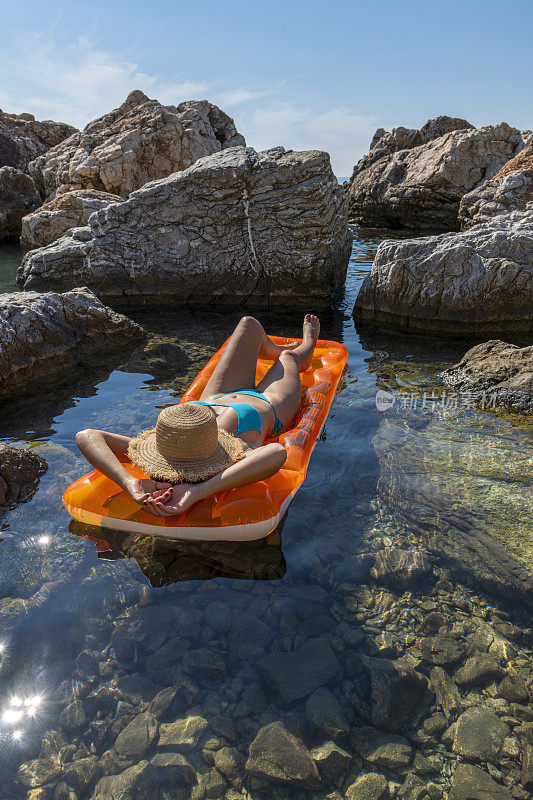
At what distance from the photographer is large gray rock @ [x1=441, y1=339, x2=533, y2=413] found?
540 cm

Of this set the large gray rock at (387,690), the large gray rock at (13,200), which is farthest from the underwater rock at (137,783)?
the large gray rock at (13,200)

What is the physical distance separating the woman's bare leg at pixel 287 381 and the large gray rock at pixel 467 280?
3.20 metres

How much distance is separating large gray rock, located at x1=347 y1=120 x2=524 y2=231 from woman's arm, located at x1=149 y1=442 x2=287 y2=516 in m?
19.6

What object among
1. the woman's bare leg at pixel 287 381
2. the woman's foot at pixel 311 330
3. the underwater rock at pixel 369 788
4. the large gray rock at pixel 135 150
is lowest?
the underwater rock at pixel 369 788

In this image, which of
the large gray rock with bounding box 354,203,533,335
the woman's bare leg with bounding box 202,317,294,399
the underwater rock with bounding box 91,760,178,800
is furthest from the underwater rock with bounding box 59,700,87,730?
the large gray rock with bounding box 354,203,533,335

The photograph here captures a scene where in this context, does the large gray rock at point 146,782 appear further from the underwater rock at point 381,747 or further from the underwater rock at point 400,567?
the underwater rock at point 400,567

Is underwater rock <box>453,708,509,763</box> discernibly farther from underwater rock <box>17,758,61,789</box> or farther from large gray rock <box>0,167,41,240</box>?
large gray rock <box>0,167,41,240</box>

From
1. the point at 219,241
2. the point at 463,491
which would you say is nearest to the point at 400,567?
the point at 463,491

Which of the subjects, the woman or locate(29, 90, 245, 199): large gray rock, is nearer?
the woman

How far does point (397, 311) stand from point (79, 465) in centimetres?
585

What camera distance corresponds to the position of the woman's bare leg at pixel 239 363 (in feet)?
14.9

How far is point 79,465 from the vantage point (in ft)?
14.5

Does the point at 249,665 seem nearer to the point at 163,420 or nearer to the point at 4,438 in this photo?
the point at 163,420

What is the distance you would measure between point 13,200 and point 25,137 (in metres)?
13.8
